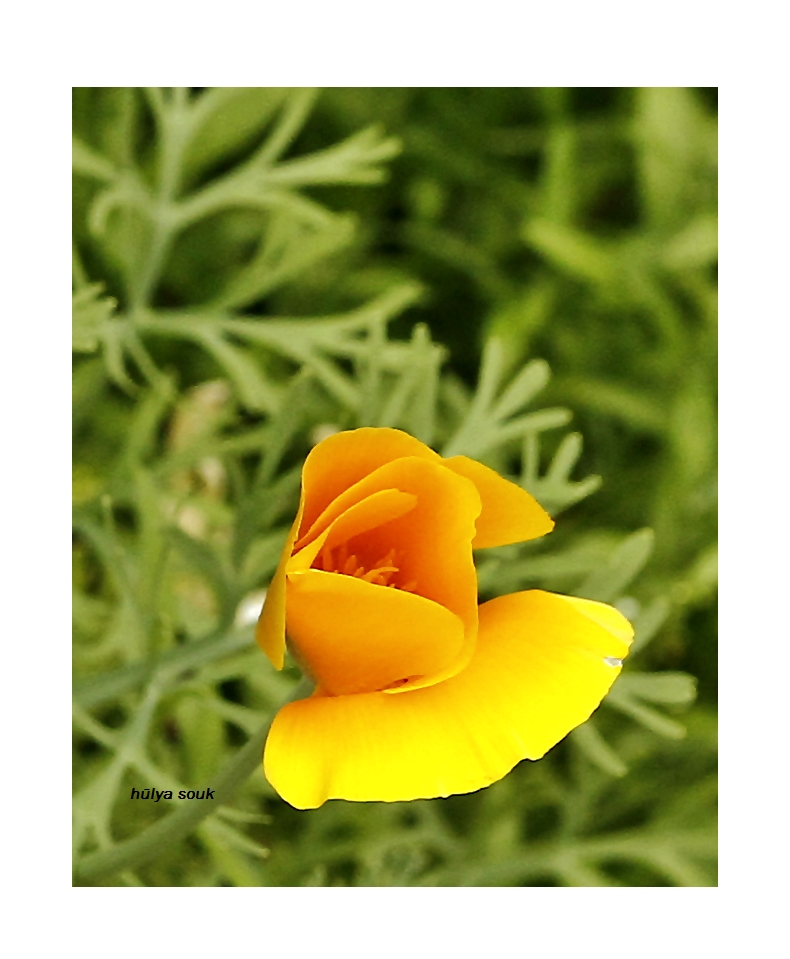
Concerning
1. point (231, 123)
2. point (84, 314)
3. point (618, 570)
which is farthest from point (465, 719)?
point (231, 123)

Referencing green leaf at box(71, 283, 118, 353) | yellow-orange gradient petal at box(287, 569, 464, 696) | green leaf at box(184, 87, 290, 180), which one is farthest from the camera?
green leaf at box(184, 87, 290, 180)

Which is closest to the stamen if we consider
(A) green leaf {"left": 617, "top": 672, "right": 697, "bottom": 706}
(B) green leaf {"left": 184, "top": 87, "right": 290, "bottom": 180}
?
(A) green leaf {"left": 617, "top": 672, "right": 697, "bottom": 706}

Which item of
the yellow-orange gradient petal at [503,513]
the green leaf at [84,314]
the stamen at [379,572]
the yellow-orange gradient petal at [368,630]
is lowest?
the yellow-orange gradient petal at [368,630]

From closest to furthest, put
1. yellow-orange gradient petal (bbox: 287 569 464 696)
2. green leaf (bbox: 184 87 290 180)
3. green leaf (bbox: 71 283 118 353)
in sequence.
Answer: yellow-orange gradient petal (bbox: 287 569 464 696)
green leaf (bbox: 71 283 118 353)
green leaf (bbox: 184 87 290 180)

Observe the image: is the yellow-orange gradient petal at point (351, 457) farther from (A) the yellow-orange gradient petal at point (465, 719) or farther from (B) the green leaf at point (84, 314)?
(B) the green leaf at point (84, 314)

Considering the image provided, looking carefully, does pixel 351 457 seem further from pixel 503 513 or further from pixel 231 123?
pixel 231 123

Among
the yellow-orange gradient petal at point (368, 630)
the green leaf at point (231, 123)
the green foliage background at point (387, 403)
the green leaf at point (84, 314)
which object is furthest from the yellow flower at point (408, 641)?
the green leaf at point (231, 123)

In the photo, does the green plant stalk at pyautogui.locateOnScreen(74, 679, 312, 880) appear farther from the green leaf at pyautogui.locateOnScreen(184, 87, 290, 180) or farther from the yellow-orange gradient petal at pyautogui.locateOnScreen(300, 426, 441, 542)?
the green leaf at pyautogui.locateOnScreen(184, 87, 290, 180)
